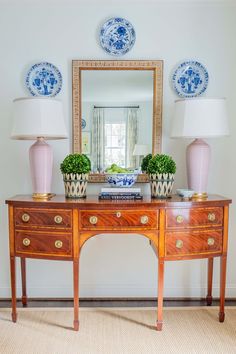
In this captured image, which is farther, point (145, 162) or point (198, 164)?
point (145, 162)

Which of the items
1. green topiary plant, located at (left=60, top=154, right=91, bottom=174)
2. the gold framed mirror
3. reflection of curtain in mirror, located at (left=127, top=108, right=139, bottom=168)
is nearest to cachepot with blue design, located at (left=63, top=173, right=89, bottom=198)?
green topiary plant, located at (left=60, top=154, right=91, bottom=174)

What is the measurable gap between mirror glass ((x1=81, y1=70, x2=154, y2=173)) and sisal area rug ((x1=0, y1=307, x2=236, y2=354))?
1169 millimetres

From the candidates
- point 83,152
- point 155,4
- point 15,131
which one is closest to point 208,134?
point 83,152

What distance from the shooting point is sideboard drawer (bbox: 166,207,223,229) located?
6.84 feet

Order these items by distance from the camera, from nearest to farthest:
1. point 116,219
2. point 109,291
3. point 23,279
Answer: point 116,219
point 23,279
point 109,291

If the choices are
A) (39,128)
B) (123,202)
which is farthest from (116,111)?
(123,202)

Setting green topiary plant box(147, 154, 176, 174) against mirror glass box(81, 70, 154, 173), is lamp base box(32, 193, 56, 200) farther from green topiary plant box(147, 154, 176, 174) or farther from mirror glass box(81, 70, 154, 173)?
green topiary plant box(147, 154, 176, 174)

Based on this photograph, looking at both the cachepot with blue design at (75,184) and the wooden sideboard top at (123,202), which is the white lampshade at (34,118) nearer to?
the cachepot with blue design at (75,184)

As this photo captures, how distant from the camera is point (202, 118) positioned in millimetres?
2135

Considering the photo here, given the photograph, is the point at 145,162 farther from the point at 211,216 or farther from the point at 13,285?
the point at 13,285

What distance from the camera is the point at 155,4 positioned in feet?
8.09

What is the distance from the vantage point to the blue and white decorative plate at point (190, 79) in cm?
250

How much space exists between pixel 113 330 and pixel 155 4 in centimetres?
244

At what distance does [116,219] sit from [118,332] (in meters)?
0.77
